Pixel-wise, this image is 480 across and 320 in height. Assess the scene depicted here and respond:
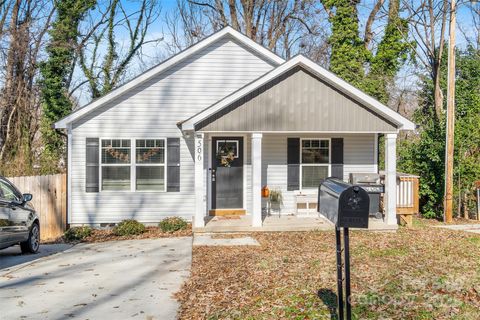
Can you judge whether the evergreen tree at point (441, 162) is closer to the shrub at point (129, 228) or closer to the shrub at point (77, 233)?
the shrub at point (129, 228)

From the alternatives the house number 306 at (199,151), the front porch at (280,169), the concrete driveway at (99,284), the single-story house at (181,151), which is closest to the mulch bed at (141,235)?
the single-story house at (181,151)

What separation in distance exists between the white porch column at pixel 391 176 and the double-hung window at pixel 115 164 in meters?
6.74

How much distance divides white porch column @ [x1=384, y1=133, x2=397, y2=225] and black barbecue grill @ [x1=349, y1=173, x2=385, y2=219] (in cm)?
34

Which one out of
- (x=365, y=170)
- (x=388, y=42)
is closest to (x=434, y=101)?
(x=388, y=42)

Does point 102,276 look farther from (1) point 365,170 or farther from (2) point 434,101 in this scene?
(2) point 434,101

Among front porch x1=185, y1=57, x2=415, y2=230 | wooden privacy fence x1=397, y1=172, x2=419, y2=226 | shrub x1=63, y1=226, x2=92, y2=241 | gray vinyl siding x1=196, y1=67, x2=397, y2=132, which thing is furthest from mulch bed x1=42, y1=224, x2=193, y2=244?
wooden privacy fence x1=397, y1=172, x2=419, y2=226

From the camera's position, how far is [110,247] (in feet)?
34.1

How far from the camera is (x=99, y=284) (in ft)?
22.7

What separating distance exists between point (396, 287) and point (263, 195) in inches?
269

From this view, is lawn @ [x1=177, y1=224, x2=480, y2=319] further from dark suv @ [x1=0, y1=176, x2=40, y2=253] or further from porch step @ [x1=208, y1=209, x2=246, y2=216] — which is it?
dark suv @ [x1=0, y1=176, x2=40, y2=253]

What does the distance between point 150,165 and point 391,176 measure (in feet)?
20.7

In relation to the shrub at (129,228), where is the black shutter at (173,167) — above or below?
above

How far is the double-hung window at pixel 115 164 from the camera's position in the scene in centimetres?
1297

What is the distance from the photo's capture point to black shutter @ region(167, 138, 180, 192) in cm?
1309
